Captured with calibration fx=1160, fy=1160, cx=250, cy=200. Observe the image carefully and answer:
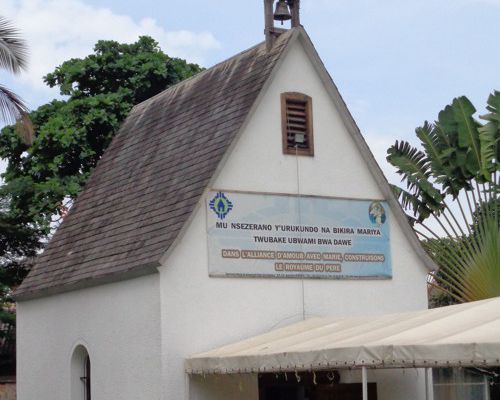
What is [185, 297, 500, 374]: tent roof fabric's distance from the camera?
13.5 metres

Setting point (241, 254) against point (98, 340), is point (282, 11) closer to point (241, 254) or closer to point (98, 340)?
point (241, 254)

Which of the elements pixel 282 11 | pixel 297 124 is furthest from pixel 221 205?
pixel 282 11

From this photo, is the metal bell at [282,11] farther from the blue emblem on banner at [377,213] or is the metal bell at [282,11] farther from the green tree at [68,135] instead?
the green tree at [68,135]

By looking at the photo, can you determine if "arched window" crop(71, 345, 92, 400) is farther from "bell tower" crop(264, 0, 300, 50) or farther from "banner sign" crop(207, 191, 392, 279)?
"bell tower" crop(264, 0, 300, 50)

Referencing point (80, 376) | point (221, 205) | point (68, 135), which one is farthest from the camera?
point (68, 135)

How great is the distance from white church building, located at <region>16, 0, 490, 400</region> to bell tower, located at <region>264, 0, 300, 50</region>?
0.04 metres

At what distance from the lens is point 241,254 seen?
20016 millimetres

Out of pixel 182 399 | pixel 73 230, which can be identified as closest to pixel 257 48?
pixel 73 230

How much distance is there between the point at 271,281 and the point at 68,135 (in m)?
12.7

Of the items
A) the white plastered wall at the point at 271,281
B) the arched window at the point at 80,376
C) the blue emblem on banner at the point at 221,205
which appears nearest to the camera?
the white plastered wall at the point at 271,281

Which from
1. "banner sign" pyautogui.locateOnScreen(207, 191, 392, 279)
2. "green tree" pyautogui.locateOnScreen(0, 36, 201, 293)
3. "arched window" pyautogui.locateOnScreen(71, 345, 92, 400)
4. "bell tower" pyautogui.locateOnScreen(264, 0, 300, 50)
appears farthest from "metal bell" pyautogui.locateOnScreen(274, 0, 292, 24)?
"green tree" pyautogui.locateOnScreen(0, 36, 201, 293)

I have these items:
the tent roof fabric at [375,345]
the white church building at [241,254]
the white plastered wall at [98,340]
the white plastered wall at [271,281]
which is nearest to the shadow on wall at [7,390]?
the white plastered wall at [98,340]

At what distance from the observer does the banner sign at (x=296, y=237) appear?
20.0m

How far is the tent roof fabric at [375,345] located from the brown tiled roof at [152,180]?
93.3 inches
